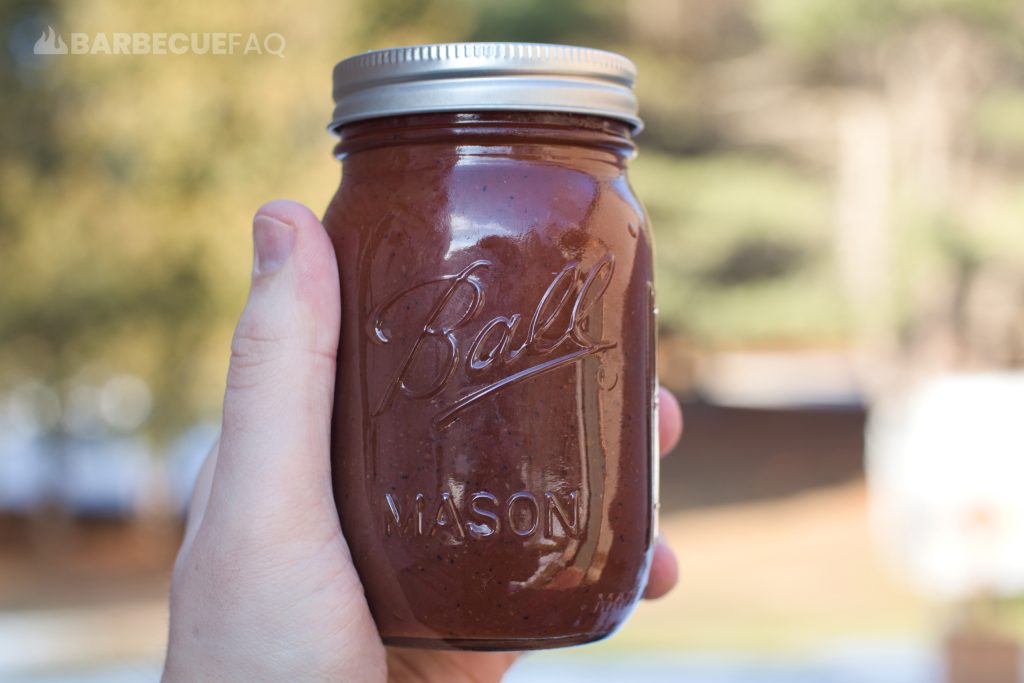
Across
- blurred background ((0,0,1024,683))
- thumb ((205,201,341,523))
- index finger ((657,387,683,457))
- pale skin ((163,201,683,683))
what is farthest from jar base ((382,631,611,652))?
blurred background ((0,0,1024,683))

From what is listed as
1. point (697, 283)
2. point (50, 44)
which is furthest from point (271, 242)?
point (697, 283)

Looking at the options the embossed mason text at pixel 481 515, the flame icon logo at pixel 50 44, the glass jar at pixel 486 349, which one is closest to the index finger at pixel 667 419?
the glass jar at pixel 486 349

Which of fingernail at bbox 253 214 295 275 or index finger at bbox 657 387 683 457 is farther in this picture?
index finger at bbox 657 387 683 457

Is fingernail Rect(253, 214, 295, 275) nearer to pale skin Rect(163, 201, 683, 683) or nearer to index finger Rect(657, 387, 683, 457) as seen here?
pale skin Rect(163, 201, 683, 683)

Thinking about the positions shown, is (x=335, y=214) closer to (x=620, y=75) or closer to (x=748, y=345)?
(x=620, y=75)

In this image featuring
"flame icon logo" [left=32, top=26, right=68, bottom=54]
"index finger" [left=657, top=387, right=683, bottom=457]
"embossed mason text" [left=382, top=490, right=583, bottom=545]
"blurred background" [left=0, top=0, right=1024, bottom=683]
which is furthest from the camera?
"flame icon logo" [left=32, top=26, right=68, bottom=54]

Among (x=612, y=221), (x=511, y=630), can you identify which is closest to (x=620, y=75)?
(x=612, y=221)

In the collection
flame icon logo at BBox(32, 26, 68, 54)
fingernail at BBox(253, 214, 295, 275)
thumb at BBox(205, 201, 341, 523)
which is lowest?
thumb at BBox(205, 201, 341, 523)
